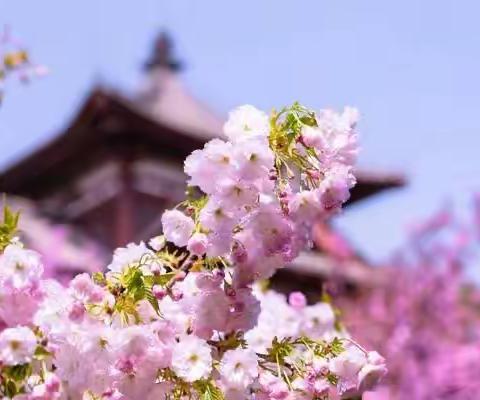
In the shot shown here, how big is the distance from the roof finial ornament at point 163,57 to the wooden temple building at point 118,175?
2643 millimetres

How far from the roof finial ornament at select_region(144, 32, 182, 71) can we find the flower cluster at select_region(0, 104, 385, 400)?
19327mm

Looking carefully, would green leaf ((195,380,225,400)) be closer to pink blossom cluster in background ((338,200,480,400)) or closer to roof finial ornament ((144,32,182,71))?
pink blossom cluster in background ((338,200,480,400))

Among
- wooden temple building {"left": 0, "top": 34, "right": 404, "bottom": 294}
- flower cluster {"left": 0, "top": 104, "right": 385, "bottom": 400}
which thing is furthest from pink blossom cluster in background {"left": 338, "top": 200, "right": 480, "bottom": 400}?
flower cluster {"left": 0, "top": 104, "right": 385, "bottom": 400}

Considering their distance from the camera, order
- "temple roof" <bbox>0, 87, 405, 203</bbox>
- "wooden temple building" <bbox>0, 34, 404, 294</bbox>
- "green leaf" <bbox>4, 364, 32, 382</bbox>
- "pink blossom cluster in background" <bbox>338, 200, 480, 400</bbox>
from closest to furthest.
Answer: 1. "green leaf" <bbox>4, 364, 32, 382</bbox>
2. "pink blossom cluster in background" <bbox>338, 200, 480, 400</bbox>
3. "temple roof" <bbox>0, 87, 405, 203</bbox>
4. "wooden temple building" <bbox>0, 34, 404, 294</bbox>

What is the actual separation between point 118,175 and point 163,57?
18.8 feet

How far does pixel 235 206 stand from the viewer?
1.85 metres

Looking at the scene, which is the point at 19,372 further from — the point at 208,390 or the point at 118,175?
the point at 118,175

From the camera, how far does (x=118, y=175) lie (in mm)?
16156

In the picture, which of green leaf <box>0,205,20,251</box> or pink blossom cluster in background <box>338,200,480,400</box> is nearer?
green leaf <box>0,205,20,251</box>

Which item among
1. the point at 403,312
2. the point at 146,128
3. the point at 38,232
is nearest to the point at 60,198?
the point at 38,232

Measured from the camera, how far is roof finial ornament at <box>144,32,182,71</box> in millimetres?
21109

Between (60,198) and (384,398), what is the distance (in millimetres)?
15472

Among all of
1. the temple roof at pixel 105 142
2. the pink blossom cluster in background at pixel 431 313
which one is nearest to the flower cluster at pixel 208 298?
the pink blossom cluster in background at pixel 431 313

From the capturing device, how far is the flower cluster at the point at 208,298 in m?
1.78
